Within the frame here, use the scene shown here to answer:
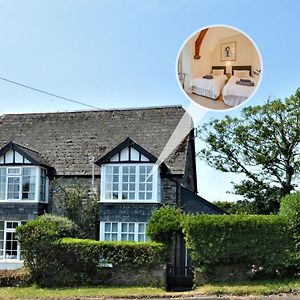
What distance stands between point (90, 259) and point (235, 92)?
14.6 metres

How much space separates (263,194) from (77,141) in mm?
10191

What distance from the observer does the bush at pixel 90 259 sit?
18453 mm

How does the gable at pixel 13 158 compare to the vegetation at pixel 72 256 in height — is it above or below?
above

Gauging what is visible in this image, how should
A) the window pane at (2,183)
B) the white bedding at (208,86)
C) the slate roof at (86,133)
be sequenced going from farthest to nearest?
1. the slate roof at (86,133)
2. the window pane at (2,183)
3. the white bedding at (208,86)

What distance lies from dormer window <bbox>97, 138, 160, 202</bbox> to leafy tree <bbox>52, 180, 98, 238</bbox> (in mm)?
967

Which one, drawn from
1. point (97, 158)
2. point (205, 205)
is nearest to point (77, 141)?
point (97, 158)

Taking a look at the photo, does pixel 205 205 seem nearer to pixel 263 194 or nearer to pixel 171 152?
pixel 171 152

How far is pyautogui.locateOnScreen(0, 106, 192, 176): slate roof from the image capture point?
2533cm

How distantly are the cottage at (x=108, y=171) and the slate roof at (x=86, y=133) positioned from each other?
0.17 feet

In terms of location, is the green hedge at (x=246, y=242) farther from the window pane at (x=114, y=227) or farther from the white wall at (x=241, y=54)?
the white wall at (x=241, y=54)

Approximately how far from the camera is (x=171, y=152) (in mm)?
24625

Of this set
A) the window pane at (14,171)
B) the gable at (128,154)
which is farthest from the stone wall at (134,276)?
the window pane at (14,171)

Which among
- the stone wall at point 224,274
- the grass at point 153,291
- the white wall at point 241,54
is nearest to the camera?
the white wall at point 241,54

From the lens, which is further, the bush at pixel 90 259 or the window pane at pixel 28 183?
the window pane at pixel 28 183
